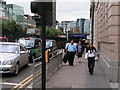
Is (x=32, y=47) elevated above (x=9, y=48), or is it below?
below

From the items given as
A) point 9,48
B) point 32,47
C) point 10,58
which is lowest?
point 10,58

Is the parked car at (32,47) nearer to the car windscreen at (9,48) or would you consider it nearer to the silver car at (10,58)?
the car windscreen at (9,48)

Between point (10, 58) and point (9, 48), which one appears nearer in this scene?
point (10, 58)

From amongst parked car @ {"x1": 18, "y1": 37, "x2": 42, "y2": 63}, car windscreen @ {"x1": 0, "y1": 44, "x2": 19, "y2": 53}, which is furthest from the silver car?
parked car @ {"x1": 18, "y1": 37, "x2": 42, "y2": 63}

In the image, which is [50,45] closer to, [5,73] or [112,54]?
[5,73]

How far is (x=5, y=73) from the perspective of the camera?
9.48 meters

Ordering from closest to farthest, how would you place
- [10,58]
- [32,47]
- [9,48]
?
1. [10,58]
2. [9,48]
3. [32,47]

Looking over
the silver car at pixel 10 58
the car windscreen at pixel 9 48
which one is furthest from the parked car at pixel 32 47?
the silver car at pixel 10 58

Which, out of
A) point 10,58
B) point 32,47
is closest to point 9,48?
point 10,58

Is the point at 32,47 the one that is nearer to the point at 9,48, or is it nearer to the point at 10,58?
the point at 9,48

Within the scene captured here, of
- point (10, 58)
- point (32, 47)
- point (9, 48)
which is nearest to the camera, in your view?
point (10, 58)

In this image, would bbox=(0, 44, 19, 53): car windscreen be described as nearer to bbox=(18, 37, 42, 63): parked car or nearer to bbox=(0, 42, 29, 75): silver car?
bbox=(0, 42, 29, 75): silver car

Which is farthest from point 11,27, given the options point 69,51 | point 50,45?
point 69,51

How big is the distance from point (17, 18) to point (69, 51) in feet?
267
